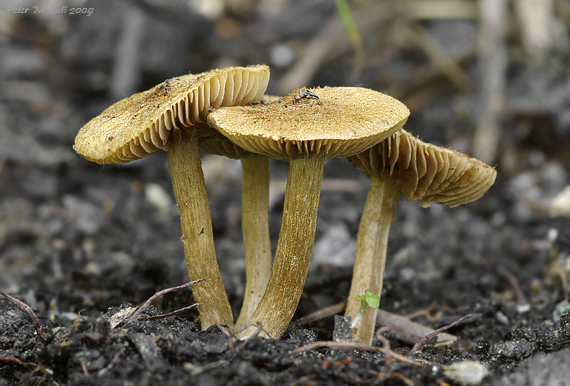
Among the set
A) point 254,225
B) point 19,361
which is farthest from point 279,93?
point 19,361

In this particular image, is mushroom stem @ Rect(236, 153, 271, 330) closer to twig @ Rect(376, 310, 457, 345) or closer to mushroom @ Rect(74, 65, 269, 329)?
mushroom @ Rect(74, 65, 269, 329)

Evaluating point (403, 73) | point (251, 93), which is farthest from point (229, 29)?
point (251, 93)

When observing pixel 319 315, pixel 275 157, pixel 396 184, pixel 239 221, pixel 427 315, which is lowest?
pixel 427 315

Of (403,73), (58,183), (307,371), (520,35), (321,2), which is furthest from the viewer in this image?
(321,2)

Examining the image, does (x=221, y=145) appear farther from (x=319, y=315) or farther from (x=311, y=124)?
(x=319, y=315)

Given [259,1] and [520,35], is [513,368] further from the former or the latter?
[259,1]

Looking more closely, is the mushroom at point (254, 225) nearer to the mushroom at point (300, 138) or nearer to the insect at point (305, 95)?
the mushroom at point (300, 138)

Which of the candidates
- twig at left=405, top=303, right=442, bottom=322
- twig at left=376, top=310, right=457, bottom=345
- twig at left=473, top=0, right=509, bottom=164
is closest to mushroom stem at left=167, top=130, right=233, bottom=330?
twig at left=376, top=310, right=457, bottom=345
